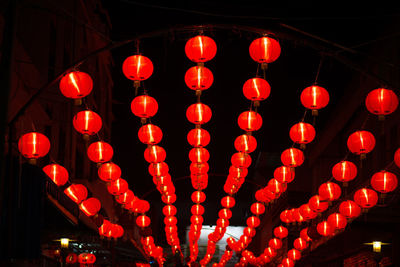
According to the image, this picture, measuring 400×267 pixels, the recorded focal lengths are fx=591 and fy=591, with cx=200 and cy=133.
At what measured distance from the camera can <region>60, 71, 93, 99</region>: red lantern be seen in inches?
414

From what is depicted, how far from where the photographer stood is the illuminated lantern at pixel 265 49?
398 inches

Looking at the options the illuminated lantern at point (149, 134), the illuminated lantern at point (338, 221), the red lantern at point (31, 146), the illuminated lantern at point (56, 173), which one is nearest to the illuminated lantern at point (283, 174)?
the illuminated lantern at point (338, 221)

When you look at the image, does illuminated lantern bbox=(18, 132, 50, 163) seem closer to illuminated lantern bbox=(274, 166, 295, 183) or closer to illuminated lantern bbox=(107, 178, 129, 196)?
illuminated lantern bbox=(107, 178, 129, 196)

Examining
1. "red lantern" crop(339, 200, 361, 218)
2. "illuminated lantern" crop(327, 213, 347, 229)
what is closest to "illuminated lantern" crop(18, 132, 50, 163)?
"red lantern" crop(339, 200, 361, 218)

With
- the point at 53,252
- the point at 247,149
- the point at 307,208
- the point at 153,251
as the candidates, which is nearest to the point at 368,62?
the point at 307,208

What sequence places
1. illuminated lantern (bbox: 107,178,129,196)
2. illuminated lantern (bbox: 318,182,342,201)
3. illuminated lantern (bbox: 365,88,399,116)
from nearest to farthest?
illuminated lantern (bbox: 365,88,399,116) < illuminated lantern (bbox: 318,182,342,201) < illuminated lantern (bbox: 107,178,129,196)

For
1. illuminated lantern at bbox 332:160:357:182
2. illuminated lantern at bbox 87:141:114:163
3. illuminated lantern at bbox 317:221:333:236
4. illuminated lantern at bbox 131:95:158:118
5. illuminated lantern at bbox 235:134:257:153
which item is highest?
illuminated lantern at bbox 131:95:158:118

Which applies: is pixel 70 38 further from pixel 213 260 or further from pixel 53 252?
pixel 213 260

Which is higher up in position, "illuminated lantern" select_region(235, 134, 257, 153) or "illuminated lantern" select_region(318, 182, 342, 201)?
"illuminated lantern" select_region(235, 134, 257, 153)

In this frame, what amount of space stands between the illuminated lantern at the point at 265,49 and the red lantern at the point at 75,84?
304 cm

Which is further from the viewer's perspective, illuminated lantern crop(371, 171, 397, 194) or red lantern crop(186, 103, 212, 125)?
illuminated lantern crop(371, 171, 397, 194)

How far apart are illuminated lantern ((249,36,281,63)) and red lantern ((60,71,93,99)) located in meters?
3.04

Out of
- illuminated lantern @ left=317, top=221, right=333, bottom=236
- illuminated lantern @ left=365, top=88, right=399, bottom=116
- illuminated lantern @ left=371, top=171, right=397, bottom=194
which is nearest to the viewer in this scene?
illuminated lantern @ left=365, top=88, right=399, bottom=116

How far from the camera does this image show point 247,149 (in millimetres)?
14469
